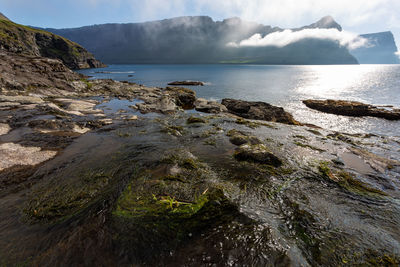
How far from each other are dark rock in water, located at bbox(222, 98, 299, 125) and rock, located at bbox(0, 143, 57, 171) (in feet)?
92.8

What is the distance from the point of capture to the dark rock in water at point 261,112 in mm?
28484

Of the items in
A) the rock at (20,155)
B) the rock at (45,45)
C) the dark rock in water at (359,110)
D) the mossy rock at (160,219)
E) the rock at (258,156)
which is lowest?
the dark rock in water at (359,110)

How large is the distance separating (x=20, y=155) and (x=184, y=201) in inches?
448

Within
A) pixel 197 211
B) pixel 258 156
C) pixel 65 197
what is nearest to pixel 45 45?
pixel 65 197

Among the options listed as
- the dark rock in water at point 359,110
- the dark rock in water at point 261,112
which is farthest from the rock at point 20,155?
the dark rock in water at point 359,110

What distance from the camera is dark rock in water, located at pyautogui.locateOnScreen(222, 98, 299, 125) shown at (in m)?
28.5

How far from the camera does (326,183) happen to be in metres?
10.0

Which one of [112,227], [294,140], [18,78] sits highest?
[18,78]

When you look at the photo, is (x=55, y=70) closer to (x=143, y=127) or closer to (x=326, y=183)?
(x=143, y=127)

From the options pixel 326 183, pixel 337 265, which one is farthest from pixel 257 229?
pixel 326 183

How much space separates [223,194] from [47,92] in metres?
40.5

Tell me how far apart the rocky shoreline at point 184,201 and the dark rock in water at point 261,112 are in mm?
12774

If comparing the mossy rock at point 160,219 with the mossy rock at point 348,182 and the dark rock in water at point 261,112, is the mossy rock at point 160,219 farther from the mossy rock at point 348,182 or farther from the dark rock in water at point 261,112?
the dark rock in water at point 261,112

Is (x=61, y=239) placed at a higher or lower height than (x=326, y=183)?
higher
